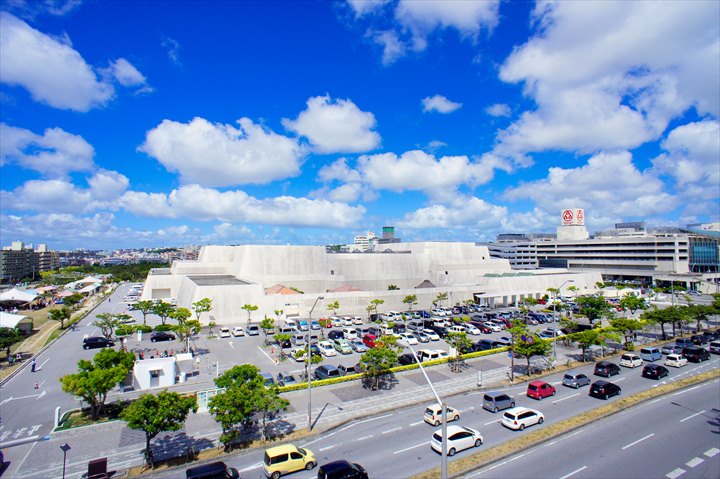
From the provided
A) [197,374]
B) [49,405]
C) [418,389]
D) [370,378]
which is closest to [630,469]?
[418,389]

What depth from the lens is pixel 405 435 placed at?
22172 mm

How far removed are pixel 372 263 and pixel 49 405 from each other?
67.3 meters

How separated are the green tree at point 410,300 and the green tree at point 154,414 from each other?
1800 inches

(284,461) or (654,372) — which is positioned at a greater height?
(284,461)

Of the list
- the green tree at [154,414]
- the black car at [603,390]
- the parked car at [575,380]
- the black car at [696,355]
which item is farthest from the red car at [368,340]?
the black car at [696,355]

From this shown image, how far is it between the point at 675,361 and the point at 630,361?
414 centimetres

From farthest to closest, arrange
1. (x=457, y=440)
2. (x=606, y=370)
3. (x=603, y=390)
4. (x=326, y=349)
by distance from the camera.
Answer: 1. (x=326, y=349)
2. (x=606, y=370)
3. (x=603, y=390)
4. (x=457, y=440)

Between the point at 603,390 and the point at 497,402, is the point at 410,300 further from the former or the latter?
the point at 497,402

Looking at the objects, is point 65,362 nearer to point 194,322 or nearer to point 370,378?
point 194,322

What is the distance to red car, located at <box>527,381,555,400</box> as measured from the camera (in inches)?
1090

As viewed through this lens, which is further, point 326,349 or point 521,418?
point 326,349

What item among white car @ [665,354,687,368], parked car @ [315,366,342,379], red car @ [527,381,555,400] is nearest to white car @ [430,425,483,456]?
red car @ [527,381,555,400]

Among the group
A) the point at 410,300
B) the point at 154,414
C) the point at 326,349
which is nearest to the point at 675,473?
the point at 154,414

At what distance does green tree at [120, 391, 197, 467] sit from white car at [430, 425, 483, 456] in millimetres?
12911
